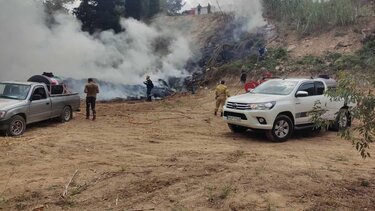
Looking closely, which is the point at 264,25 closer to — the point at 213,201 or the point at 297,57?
the point at 297,57

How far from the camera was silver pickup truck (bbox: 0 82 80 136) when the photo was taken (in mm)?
10586

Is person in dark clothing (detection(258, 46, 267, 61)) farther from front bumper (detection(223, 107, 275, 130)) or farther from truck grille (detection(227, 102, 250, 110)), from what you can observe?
front bumper (detection(223, 107, 275, 130))

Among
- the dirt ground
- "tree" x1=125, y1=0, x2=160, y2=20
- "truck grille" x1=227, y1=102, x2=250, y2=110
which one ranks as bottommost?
the dirt ground

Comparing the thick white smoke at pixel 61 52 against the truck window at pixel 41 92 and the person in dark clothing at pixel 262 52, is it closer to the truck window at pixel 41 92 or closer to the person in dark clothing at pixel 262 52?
the person in dark clothing at pixel 262 52

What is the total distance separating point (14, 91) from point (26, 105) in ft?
2.79

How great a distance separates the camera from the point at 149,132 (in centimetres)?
1191

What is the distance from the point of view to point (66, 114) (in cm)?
1382

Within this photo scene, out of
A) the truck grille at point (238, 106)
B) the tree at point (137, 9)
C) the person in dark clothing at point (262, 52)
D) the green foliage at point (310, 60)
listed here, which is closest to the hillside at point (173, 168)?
the truck grille at point (238, 106)

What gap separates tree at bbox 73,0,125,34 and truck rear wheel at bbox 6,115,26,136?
20.9 meters

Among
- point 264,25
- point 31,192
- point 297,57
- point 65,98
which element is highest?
point 264,25

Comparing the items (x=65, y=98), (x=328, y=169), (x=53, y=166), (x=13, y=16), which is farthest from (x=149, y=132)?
(x=13, y=16)

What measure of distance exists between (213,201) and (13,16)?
21.3 metres

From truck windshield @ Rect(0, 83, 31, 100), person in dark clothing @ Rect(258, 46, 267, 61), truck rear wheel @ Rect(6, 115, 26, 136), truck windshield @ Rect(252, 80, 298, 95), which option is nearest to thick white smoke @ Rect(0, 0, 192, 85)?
person in dark clothing @ Rect(258, 46, 267, 61)

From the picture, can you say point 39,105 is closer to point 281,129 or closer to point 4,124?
point 4,124
